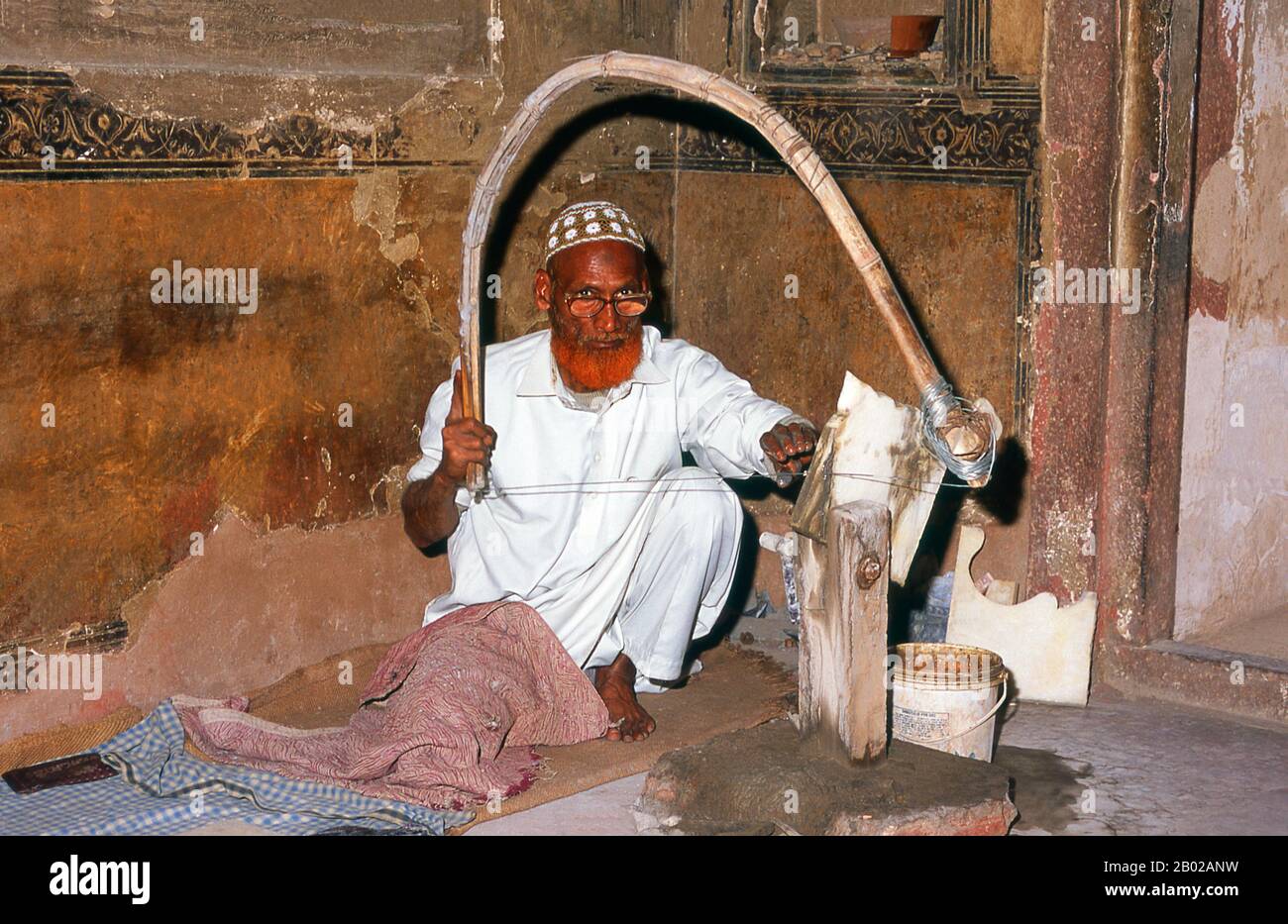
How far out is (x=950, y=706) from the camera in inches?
174

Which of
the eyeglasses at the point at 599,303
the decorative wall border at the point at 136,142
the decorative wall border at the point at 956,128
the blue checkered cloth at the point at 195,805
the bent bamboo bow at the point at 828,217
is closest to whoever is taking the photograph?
the bent bamboo bow at the point at 828,217

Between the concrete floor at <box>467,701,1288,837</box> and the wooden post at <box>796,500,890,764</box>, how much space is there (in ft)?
1.69

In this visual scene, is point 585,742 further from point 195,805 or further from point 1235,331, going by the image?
point 1235,331

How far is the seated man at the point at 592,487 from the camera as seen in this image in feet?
15.6

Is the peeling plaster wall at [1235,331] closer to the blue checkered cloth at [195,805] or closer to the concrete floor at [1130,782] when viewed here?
the concrete floor at [1130,782]

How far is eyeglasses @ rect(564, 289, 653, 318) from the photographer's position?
183 inches

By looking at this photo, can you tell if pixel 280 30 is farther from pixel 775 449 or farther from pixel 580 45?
pixel 775 449

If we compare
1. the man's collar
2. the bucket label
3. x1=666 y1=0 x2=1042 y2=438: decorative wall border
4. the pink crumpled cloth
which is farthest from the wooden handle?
x1=666 y1=0 x2=1042 y2=438: decorative wall border

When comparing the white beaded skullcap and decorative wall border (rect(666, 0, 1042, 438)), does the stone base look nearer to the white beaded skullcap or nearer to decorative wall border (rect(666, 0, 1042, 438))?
the white beaded skullcap

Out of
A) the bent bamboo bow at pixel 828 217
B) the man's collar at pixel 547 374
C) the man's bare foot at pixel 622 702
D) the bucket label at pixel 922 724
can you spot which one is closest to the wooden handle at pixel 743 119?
the bent bamboo bow at pixel 828 217

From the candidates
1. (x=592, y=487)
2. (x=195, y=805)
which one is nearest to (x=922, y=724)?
(x=592, y=487)

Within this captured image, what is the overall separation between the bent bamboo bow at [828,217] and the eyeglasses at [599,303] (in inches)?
10.8

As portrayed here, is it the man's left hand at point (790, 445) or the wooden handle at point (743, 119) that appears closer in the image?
the wooden handle at point (743, 119)

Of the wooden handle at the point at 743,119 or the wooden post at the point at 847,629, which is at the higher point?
the wooden handle at the point at 743,119
